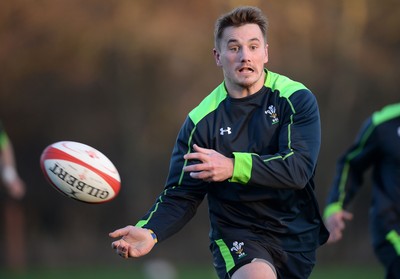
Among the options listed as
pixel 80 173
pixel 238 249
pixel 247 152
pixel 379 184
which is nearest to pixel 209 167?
pixel 247 152

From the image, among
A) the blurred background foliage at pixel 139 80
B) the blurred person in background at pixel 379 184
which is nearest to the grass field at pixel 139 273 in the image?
the blurred background foliage at pixel 139 80

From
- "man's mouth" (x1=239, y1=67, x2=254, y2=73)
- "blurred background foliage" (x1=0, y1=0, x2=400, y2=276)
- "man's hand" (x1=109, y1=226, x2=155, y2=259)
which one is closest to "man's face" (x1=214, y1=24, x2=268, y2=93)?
"man's mouth" (x1=239, y1=67, x2=254, y2=73)

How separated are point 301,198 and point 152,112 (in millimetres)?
11147

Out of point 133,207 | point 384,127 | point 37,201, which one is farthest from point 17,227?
point 384,127

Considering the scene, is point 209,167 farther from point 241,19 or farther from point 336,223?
point 336,223

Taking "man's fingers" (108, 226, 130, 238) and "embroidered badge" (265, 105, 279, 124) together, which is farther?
"embroidered badge" (265, 105, 279, 124)

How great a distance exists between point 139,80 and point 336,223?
1048 cm

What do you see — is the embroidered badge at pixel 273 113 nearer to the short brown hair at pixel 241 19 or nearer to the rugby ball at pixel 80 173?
the short brown hair at pixel 241 19

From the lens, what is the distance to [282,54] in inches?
605

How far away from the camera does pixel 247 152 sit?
177 inches

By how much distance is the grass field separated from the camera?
11.1m

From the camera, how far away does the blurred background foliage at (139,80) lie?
599 inches

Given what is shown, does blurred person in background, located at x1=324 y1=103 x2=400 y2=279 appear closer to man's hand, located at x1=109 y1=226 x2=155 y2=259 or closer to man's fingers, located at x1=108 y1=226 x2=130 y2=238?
man's hand, located at x1=109 y1=226 x2=155 y2=259

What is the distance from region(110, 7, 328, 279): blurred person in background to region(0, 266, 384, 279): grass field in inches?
252
